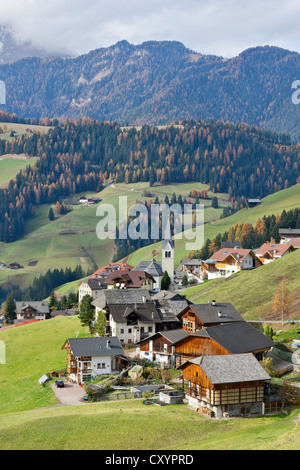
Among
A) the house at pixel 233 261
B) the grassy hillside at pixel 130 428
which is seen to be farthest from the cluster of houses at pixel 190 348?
the house at pixel 233 261

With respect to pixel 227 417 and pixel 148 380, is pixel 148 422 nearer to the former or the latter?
pixel 227 417

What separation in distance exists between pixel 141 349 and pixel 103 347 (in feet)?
23.3

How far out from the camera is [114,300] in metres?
88.6

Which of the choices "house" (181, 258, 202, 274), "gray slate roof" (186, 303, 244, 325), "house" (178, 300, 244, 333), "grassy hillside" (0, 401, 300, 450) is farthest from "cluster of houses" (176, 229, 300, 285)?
"grassy hillside" (0, 401, 300, 450)

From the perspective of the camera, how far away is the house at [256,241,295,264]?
127062mm

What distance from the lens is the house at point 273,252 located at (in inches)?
5002

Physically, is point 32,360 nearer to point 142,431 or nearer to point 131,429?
point 131,429

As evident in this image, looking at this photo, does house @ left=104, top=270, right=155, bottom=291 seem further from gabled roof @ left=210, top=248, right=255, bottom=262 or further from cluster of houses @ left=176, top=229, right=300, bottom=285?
gabled roof @ left=210, top=248, right=255, bottom=262

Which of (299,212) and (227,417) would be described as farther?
(299,212)

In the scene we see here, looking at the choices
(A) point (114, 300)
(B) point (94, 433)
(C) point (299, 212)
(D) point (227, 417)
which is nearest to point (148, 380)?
(D) point (227, 417)

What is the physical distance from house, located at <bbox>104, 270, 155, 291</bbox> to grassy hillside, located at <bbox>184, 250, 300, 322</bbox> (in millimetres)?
7664

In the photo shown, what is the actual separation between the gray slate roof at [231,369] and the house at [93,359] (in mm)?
17247

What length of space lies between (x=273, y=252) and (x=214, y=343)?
222 ft
